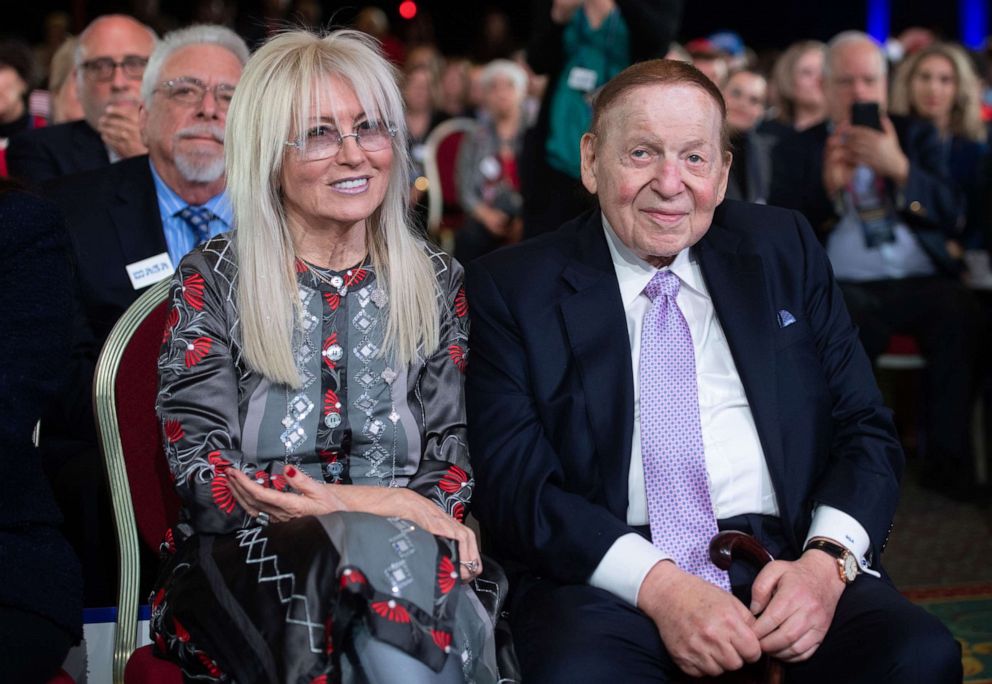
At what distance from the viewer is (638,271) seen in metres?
2.26

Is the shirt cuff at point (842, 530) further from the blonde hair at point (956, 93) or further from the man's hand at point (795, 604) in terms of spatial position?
the blonde hair at point (956, 93)

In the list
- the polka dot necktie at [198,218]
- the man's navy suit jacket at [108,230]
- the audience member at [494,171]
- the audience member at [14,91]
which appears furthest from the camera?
the audience member at [494,171]

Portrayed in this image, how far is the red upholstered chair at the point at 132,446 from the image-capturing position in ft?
7.06

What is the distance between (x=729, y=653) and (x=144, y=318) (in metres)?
1.20

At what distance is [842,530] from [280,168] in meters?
1.17

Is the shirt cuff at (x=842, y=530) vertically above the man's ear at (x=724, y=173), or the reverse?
the man's ear at (x=724, y=173)

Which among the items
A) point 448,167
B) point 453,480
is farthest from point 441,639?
point 448,167

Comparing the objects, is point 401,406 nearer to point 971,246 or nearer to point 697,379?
point 697,379

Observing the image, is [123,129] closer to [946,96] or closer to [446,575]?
[446,575]

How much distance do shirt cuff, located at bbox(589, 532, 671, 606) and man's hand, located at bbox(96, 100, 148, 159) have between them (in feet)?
7.09

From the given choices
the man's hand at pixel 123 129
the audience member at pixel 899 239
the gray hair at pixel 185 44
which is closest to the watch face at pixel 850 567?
the gray hair at pixel 185 44

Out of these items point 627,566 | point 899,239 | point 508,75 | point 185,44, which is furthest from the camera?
point 508,75

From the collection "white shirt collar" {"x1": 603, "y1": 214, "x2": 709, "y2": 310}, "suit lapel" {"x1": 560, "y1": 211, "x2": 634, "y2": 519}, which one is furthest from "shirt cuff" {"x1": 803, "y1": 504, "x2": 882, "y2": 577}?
"white shirt collar" {"x1": 603, "y1": 214, "x2": 709, "y2": 310}

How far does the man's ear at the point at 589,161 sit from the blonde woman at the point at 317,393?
31cm
